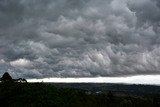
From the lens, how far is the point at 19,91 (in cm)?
3981

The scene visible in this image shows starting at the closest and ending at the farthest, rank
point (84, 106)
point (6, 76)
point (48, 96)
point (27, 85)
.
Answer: point (48, 96), point (84, 106), point (27, 85), point (6, 76)

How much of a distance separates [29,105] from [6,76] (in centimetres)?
2545

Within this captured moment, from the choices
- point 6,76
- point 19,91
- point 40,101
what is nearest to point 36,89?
point 19,91

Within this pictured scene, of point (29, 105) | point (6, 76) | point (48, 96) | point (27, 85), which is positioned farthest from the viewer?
point (6, 76)

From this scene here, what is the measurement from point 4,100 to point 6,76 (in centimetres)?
2029

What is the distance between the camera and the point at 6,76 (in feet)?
191

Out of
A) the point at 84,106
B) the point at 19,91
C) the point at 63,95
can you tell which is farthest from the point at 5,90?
the point at 84,106

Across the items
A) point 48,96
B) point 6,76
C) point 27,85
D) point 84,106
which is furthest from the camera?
point 6,76

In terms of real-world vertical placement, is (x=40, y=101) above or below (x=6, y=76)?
below

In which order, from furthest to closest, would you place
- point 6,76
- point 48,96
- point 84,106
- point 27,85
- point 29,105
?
point 6,76
point 27,85
point 84,106
point 48,96
point 29,105

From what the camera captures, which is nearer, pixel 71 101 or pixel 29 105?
pixel 29 105

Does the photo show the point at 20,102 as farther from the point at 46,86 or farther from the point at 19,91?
the point at 46,86

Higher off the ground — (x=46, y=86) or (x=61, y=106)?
(x=46, y=86)

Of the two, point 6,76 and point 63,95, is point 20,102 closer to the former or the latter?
point 63,95
